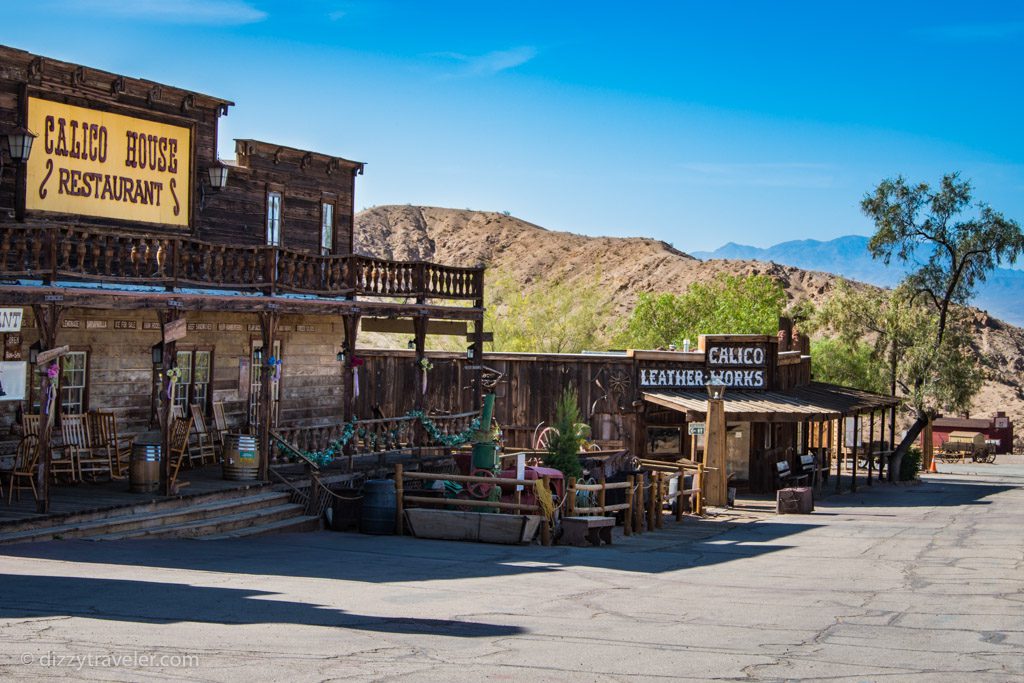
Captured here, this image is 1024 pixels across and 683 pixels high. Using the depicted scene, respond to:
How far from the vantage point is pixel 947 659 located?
1052 centimetres

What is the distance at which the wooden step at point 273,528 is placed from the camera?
17.7 meters

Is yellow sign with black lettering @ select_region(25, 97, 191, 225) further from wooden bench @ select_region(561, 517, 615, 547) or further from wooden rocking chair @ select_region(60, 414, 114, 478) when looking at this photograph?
wooden bench @ select_region(561, 517, 615, 547)

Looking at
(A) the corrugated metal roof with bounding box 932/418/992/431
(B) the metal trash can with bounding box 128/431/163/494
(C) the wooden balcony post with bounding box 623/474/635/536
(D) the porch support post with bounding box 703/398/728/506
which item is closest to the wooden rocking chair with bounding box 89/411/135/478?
Answer: (B) the metal trash can with bounding box 128/431/163/494

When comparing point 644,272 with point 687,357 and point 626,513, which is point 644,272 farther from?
point 626,513

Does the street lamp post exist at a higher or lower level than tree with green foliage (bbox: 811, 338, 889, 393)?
lower

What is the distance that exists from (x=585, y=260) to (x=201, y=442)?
2929 inches

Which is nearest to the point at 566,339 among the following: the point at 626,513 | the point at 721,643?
the point at 626,513

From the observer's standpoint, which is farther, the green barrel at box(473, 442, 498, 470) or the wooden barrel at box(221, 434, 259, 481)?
the green barrel at box(473, 442, 498, 470)

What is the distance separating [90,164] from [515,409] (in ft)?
47.5

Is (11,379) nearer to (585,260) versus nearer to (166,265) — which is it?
(166,265)

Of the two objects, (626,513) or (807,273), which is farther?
(807,273)

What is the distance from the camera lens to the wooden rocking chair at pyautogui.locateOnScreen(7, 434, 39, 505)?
16.7 m

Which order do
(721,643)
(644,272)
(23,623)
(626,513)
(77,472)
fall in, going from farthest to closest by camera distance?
(644,272) → (626,513) → (77,472) → (721,643) → (23,623)

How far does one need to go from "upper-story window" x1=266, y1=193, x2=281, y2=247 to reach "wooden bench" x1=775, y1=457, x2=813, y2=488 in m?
14.4
